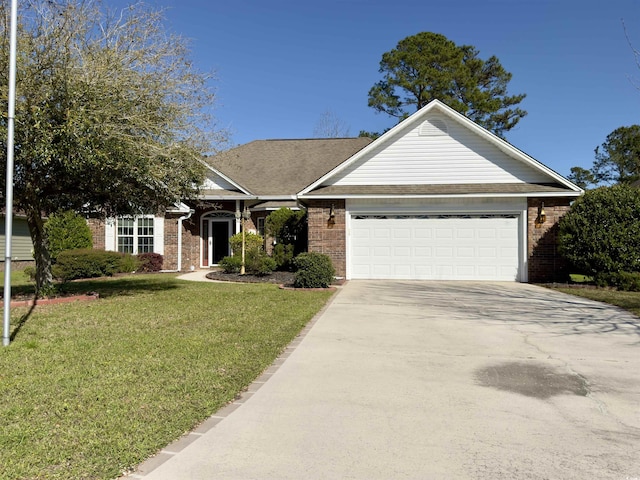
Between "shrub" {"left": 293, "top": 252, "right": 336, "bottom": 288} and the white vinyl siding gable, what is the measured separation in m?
4.19

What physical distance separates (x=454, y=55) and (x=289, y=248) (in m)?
23.2

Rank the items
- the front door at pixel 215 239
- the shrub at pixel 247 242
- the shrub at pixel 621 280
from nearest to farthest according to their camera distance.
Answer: the shrub at pixel 621 280
the shrub at pixel 247 242
the front door at pixel 215 239

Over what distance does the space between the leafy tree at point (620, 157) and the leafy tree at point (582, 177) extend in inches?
16.1

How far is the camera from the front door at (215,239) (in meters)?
21.0

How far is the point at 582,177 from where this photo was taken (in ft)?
163

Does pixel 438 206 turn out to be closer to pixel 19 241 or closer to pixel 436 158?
pixel 436 158

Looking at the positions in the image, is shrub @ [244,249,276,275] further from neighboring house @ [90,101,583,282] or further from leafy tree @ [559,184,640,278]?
leafy tree @ [559,184,640,278]

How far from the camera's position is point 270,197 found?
2053 centimetres

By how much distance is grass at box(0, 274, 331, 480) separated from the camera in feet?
11.1

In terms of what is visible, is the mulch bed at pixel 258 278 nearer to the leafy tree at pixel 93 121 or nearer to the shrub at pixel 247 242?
the shrub at pixel 247 242

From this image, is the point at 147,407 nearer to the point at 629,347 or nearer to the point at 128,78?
the point at 629,347

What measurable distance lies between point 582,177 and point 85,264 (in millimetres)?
49735

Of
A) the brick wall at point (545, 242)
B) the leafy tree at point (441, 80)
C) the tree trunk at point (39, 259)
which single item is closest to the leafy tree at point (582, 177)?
the leafy tree at point (441, 80)

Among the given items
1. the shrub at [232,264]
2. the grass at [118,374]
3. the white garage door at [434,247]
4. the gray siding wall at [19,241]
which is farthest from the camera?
the gray siding wall at [19,241]
